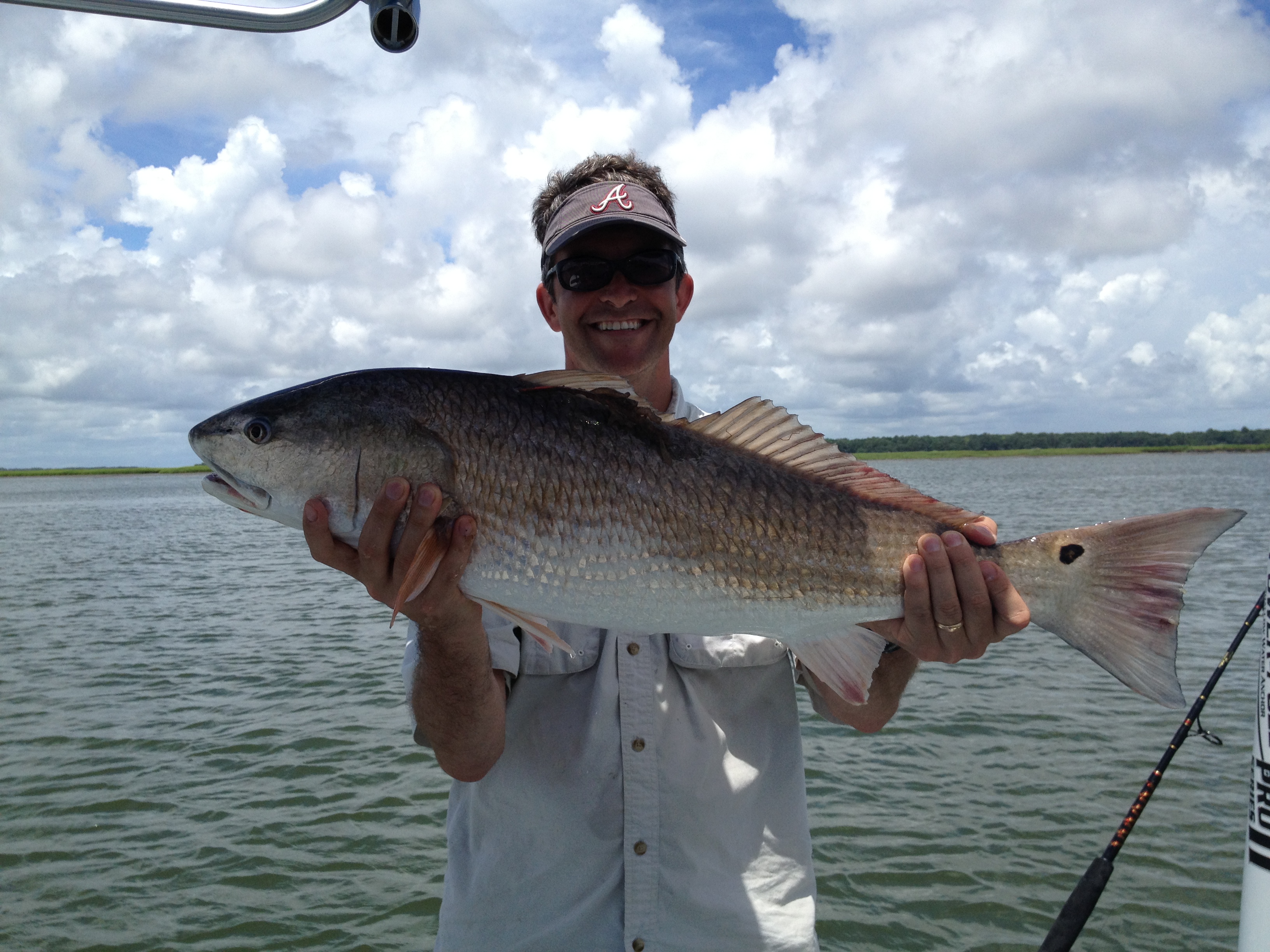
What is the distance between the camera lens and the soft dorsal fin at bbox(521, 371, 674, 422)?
281 centimetres

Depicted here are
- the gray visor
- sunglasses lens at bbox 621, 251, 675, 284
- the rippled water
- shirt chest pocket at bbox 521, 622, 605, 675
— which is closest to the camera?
shirt chest pocket at bbox 521, 622, 605, 675

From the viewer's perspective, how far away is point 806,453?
3043 mm

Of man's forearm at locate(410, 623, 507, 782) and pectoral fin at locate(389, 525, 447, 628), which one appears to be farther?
man's forearm at locate(410, 623, 507, 782)

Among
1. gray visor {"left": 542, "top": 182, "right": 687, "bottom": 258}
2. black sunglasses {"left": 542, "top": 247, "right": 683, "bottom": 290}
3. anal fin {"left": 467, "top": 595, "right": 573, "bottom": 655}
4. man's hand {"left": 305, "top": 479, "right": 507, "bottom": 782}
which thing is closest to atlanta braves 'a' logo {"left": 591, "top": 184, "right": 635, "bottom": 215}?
gray visor {"left": 542, "top": 182, "right": 687, "bottom": 258}

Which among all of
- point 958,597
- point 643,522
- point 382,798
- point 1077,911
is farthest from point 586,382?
point 382,798

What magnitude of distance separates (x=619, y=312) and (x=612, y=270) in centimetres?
18

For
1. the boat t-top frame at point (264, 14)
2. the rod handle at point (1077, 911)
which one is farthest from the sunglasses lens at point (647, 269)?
the rod handle at point (1077, 911)

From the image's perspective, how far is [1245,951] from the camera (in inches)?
118

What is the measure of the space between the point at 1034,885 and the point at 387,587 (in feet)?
22.1

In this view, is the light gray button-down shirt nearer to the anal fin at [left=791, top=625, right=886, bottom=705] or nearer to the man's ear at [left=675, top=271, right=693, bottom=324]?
the anal fin at [left=791, top=625, right=886, bottom=705]

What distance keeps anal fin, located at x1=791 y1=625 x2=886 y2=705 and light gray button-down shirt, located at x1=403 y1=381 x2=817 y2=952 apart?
336 mm

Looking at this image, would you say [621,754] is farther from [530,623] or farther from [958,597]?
[958,597]

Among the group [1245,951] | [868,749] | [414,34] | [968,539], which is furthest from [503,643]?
[868,749]

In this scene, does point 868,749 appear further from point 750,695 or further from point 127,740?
point 127,740
